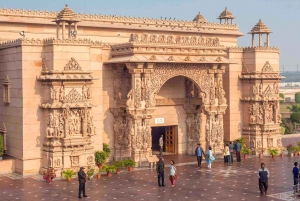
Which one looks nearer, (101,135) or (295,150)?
(101,135)

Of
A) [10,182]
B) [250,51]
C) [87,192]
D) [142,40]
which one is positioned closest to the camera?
[87,192]

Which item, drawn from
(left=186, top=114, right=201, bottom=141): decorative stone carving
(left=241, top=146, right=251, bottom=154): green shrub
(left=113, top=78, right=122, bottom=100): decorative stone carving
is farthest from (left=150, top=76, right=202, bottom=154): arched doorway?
(left=113, top=78, right=122, bottom=100): decorative stone carving

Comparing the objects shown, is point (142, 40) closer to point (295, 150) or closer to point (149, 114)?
point (149, 114)

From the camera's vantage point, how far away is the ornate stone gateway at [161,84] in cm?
2808

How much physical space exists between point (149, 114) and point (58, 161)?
5887 mm

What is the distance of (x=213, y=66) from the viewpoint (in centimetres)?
3062

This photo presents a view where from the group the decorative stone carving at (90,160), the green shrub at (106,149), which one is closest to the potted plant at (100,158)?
the green shrub at (106,149)

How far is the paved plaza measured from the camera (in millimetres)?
21031

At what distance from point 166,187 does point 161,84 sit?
25.8 feet

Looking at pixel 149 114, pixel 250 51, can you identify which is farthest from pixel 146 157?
pixel 250 51

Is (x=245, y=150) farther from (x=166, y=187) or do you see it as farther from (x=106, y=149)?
(x=166, y=187)

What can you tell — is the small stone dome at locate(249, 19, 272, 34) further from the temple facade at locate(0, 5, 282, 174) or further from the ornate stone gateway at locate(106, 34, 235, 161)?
the ornate stone gateway at locate(106, 34, 235, 161)

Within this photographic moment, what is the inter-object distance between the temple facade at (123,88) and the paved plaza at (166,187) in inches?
83.5

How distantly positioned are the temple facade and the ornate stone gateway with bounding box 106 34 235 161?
0.19 ft
